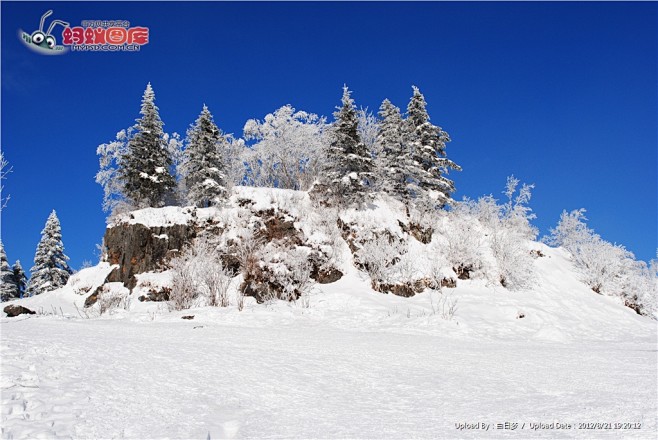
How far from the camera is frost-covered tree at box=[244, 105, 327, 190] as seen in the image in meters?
39.2

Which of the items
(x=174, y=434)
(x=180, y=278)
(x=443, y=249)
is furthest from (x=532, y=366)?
(x=443, y=249)

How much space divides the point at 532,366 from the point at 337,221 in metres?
21.2

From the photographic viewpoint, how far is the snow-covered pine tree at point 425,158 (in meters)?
30.5

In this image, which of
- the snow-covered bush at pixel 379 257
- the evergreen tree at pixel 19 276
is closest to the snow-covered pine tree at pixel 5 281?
the evergreen tree at pixel 19 276

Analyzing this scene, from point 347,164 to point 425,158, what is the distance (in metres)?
7.46

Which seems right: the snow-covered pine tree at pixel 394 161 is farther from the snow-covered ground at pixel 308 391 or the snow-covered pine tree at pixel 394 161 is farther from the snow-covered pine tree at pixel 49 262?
the snow-covered pine tree at pixel 49 262

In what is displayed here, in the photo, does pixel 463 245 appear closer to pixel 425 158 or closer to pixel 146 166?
pixel 425 158

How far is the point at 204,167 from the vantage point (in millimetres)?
29016

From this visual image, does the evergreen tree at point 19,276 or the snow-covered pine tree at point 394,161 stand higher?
the snow-covered pine tree at point 394,161

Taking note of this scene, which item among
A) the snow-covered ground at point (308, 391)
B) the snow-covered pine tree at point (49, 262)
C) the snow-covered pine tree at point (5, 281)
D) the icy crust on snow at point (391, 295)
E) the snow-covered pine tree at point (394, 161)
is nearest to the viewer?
the snow-covered ground at point (308, 391)

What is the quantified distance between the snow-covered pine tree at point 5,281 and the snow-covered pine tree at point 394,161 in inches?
1576

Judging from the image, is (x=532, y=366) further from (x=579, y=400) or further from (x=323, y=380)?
(x=323, y=380)

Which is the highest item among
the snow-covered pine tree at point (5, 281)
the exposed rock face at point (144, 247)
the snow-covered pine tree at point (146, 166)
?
the snow-covered pine tree at point (146, 166)

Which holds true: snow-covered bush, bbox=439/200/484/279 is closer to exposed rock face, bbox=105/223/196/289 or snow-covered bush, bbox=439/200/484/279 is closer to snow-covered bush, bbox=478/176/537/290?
snow-covered bush, bbox=478/176/537/290
